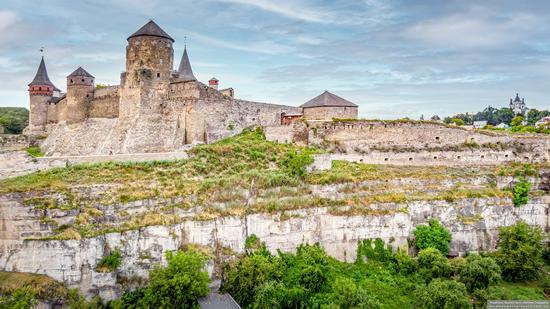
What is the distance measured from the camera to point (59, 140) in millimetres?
42812

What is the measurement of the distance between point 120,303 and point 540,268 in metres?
29.2

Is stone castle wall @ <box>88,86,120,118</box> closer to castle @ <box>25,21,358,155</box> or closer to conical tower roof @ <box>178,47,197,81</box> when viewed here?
castle @ <box>25,21,358,155</box>

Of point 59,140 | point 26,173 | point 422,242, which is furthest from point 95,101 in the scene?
point 422,242

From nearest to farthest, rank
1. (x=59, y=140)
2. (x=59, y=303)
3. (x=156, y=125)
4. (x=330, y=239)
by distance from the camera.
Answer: (x=59, y=303) → (x=330, y=239) → (x=156, y=125) → (x=59, y=140)

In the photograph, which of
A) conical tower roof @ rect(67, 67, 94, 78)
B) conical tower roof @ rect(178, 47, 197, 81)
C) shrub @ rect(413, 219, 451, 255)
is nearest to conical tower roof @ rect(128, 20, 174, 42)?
conical tower roof @ rect(178, 47, 197, 81)

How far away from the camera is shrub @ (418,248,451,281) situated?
29.2 meters

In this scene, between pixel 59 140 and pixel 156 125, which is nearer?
pixel 156 125

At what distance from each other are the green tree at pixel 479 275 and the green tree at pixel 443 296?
2.57 m

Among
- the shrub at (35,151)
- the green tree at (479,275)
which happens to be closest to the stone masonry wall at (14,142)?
the shrub at (35,151)

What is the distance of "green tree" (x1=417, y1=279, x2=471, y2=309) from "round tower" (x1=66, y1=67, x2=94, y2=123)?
34.6m

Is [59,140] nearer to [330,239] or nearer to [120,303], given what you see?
[120,303]

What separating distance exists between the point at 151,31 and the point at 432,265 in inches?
1153

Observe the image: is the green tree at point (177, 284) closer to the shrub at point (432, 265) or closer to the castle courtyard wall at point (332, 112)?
the shrub at point (432, 265)

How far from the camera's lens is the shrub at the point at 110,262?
25688 millimetres
